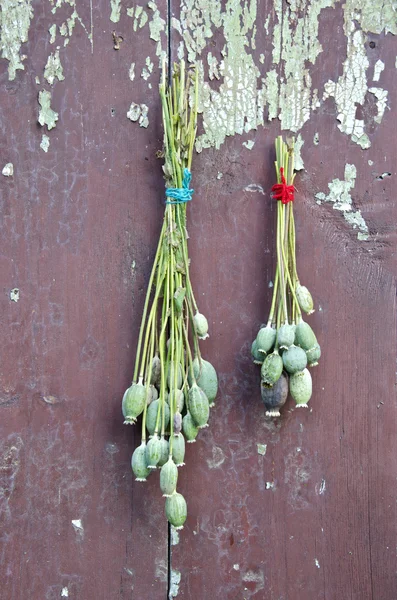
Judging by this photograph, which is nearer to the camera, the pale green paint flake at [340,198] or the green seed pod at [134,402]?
the green seed pod at [134,402]

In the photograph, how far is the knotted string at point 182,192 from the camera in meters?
1.13

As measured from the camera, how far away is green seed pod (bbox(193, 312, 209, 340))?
1.11 meters

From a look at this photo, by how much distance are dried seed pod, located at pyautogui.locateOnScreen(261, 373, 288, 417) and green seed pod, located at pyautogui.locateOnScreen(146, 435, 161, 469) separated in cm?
20

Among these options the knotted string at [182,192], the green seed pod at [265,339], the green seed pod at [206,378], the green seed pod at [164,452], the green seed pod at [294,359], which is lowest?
the green seed pod at [164,452]

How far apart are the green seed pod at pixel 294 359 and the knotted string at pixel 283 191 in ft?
0.91

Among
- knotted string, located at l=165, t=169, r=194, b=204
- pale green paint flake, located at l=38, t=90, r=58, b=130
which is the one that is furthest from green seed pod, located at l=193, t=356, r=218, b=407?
pale green paint flake, located at l=38, t=90, r=58, b=130

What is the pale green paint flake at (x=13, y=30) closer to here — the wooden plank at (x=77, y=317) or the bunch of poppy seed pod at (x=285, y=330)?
the wooden plank at (x=77, y=317)

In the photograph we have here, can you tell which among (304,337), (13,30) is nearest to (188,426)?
(304,337)

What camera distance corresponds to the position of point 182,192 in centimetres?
113

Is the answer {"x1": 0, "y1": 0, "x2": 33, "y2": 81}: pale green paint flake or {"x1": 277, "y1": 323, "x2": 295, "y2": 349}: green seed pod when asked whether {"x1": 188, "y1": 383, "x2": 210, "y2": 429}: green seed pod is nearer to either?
{"x1": 277, "y1": 323, "x2": 295, "y2": 349}: green seed pod

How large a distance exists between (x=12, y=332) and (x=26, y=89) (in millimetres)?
472

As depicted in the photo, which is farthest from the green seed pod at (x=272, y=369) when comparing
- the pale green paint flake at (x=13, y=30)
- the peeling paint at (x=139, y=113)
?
the pale green paint flake at (x=13, y=30)

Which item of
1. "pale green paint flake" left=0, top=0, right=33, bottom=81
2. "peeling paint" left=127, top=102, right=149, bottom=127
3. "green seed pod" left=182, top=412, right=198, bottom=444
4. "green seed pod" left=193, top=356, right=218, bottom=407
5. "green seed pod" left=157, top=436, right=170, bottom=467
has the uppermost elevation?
"pale green paint flake" left=0, top=0, right=33, bottom=81

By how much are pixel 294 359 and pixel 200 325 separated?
0.17 metres
